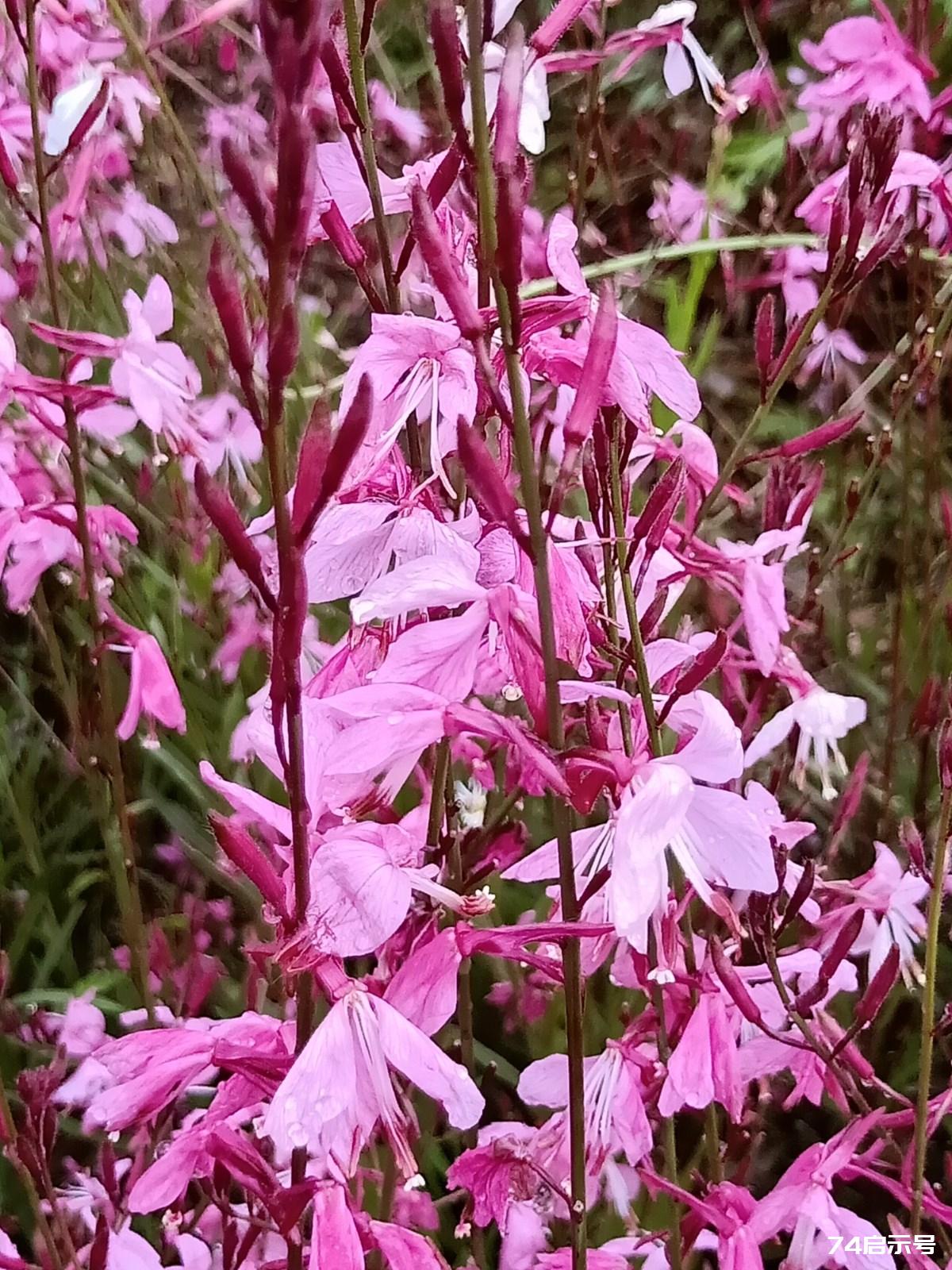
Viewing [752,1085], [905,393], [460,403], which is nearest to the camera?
[460,403]

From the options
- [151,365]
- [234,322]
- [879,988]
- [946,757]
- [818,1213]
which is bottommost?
[818,1213]

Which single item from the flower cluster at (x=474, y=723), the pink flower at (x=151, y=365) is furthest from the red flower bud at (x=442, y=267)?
the pink flower at (x=151, y=365)

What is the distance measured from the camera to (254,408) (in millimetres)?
333

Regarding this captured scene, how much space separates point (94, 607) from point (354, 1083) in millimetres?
517

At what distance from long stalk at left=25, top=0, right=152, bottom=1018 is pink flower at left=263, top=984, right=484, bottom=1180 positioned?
48 cm

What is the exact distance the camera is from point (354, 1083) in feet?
1.25

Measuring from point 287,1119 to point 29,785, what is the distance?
1.15 meters

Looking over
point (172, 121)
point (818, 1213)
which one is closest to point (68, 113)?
point (172, 121)

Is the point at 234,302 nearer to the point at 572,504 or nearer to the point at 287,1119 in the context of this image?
the point at 287,1119

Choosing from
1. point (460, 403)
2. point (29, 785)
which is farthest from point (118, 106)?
point (460, 403)

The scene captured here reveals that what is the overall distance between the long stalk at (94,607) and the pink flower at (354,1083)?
0.48m

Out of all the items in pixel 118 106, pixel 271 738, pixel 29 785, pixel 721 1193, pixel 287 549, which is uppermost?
pixel 118 106

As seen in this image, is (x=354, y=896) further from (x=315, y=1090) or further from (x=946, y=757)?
(x=946, y=757)

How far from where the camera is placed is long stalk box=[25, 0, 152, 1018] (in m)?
0.73
